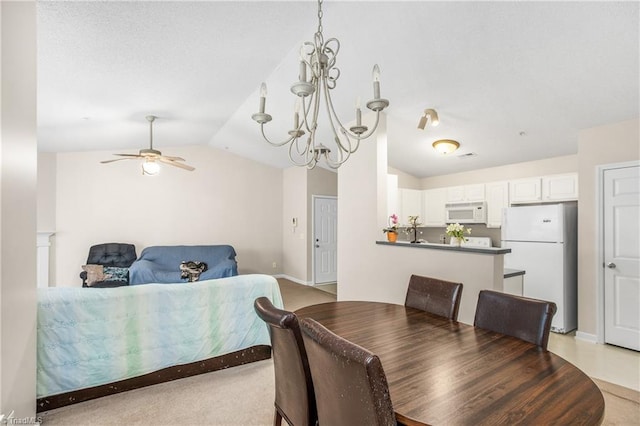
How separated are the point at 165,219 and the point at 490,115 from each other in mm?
5587

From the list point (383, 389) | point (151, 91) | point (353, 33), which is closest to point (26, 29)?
point (151, 91)

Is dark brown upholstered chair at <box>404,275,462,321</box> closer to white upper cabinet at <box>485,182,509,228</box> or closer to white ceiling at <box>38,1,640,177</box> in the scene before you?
white ceiling at <box>38,1,640,177</box>

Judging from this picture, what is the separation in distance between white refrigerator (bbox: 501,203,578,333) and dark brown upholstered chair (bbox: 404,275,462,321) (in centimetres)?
242

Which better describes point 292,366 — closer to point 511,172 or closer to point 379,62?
point 379,62

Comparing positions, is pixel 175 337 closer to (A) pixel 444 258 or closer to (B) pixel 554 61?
(A) pixel 444 258

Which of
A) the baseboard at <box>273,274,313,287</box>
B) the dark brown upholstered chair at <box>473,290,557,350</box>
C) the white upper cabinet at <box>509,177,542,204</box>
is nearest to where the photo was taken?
the dark brown upholstered chair at <box>473,290,557,350</box>

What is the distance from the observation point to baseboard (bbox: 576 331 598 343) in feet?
11.1

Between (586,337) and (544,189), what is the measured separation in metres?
1.82

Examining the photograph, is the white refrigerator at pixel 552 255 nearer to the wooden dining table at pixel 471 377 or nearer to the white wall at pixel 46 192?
the wooden dining table at pixel 471 377

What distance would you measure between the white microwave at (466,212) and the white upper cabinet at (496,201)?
8 centimetres

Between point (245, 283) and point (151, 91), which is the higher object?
point (151, 91)

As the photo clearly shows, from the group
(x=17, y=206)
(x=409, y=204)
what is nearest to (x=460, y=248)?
(x=409, y=204)

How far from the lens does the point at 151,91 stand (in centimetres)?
324

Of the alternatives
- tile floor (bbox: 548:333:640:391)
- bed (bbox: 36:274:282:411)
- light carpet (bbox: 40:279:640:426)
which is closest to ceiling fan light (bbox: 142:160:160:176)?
bed (bbox: 36:274:282:411)
